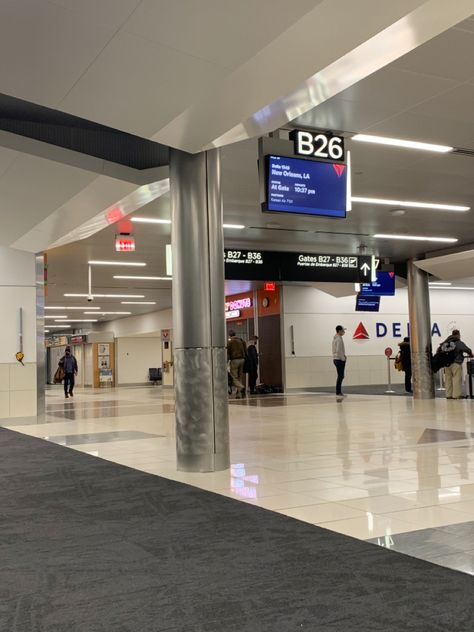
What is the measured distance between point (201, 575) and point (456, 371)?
13666 millimetres

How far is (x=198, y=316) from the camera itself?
21.7 feet

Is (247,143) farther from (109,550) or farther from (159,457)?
(109,550)

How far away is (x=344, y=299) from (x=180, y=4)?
63.6 ft

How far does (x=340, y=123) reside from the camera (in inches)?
287

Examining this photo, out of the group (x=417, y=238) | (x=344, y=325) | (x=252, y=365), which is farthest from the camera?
(x=344, y=325)

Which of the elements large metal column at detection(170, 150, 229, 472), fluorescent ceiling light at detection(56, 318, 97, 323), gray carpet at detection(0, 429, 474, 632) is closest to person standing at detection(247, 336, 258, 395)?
large metal column at detection(170, 150, 229, 472)

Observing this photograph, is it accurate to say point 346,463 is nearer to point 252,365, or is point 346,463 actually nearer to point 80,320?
point 252,365

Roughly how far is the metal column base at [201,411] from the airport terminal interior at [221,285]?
20 millimetres

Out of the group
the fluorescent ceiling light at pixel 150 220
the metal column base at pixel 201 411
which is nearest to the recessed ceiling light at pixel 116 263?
the fluorescent ceiling light at pixel 150 220

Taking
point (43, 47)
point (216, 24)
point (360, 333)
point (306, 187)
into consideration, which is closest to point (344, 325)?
point (360, 333)

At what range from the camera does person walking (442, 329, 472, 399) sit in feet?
51.5

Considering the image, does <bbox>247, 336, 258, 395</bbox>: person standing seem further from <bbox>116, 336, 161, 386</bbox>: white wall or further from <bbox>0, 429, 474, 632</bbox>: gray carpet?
<bbox>116, 336, 161, 386</bbox>: white wall

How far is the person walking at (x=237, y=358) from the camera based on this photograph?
59.3ft

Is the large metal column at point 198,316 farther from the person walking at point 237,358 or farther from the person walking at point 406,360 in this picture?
the person walking at point 406,360
